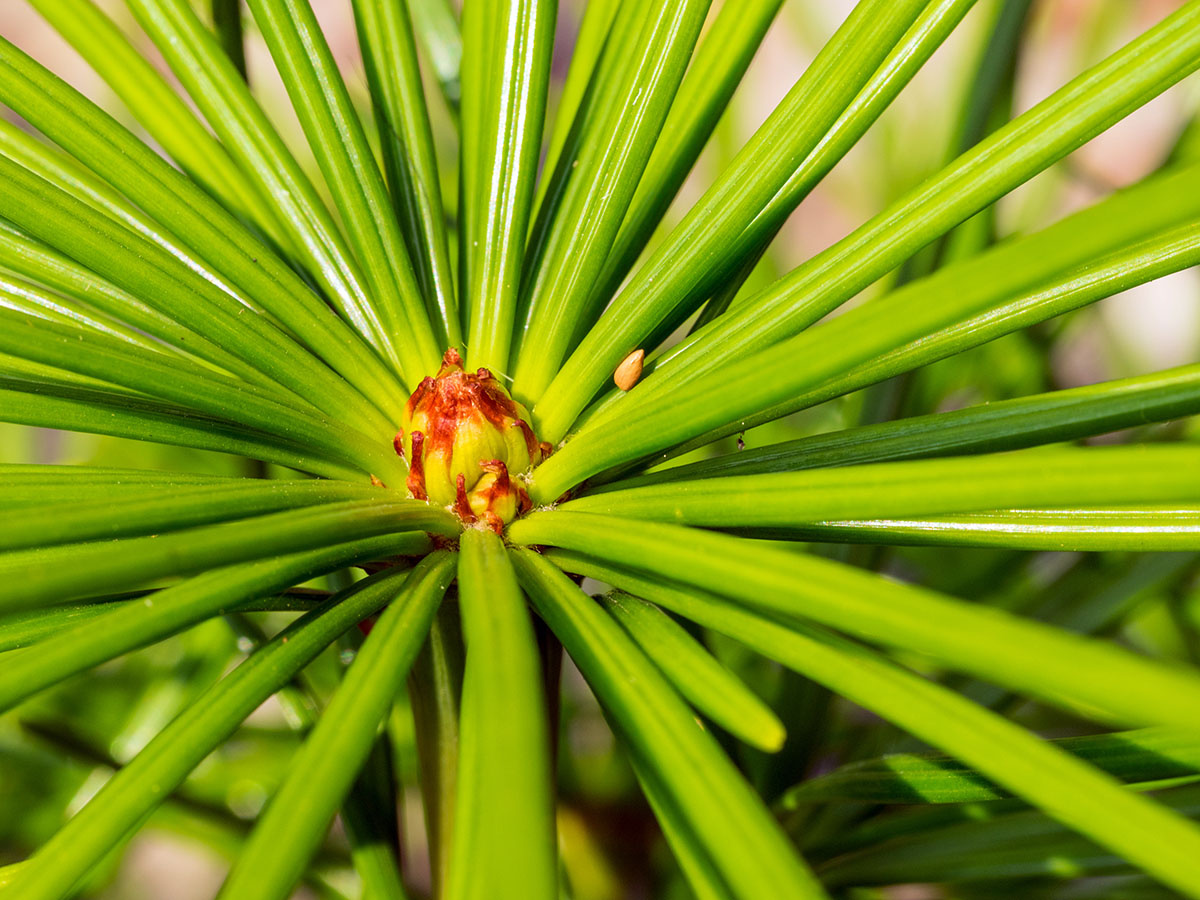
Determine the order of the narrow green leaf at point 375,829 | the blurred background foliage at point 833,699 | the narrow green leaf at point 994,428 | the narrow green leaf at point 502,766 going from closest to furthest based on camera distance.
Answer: the narrow green leaf at point 502,766 < the narrow green leaf at point 994,428 < the narrow green leaf at point 375,829 < the blurred background foliage at point 833,699

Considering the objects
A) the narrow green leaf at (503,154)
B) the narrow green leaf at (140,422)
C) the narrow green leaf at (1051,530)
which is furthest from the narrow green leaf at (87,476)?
the narrow green leaf at (1051,530)

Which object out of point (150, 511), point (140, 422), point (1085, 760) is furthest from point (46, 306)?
point (1085, 760)

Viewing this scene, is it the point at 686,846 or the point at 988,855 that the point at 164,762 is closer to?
the point at 686,846

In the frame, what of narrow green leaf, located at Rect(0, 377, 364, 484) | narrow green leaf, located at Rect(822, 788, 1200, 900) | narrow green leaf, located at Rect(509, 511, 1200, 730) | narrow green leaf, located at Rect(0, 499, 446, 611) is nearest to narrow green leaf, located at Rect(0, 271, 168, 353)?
narrow green leaf, located at Rect(0, 377, 364, 484)

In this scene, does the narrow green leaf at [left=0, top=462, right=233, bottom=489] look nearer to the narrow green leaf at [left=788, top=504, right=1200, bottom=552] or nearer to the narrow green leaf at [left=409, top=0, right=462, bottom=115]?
the narrow green leaf at [left=788, top=504, right=1200, bottom=552]

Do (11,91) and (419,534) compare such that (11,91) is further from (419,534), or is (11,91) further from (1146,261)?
(1146,261)

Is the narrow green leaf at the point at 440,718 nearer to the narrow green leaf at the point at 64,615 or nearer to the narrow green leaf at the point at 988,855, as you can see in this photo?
the narrow green leaf at the point at 64,615

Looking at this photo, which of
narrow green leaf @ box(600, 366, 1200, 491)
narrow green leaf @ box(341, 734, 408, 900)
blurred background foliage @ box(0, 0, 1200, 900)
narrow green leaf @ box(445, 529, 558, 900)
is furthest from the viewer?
blurred background foliage @ box(0, 0, 1200, 900)
